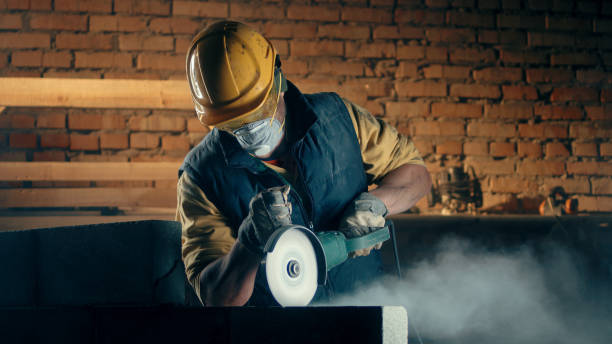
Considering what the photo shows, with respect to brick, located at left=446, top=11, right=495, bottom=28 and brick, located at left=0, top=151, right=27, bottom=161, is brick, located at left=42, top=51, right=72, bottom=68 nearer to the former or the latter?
brick, located at left=0, top=151, right=27, bottom=161

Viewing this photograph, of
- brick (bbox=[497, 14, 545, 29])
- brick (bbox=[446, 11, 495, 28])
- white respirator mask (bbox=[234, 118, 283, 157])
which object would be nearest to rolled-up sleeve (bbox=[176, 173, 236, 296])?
white respirator mask (bbox=[234, 118, 283, 157])

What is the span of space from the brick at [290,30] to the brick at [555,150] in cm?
178

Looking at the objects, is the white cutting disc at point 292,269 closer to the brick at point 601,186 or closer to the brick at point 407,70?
the brick at point 407,70

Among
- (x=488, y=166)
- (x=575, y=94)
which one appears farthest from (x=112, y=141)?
(x=575, y=94)

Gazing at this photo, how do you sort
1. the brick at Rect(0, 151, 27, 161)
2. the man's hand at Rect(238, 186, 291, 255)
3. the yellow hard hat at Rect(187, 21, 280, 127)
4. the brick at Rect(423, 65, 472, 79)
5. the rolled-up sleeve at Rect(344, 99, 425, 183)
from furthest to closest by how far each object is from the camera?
the brick at Rect(423, 65, 472, 79) < the brick at Rect(0, 151, 27, 161) < the rolled-up sleeve at Rect(344, 99, 425, 183) < the yellow hard hat at Rect(187, 21, 280, 127) < the man's hand at Rect(238, 186, 291, 255)

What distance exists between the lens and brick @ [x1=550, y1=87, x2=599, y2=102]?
3.24 metres

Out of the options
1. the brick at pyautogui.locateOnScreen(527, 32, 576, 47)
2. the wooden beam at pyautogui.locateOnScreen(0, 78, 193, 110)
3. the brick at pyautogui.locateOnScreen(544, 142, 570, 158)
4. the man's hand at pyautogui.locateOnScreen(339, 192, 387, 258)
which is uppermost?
the brick at pyautogui.locateOnScreen(527, 32, 576, 47)

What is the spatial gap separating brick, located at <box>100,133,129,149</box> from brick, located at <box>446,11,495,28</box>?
7.67ft

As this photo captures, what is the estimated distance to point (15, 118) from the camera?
2.96m

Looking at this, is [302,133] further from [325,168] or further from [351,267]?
[351,267]

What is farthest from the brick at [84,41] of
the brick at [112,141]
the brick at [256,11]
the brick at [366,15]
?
the brick at [366,15]

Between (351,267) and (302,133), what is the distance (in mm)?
575

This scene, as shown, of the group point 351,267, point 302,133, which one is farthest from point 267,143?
point 351,267

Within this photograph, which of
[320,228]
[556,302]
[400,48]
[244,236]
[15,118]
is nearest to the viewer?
[244,236]
